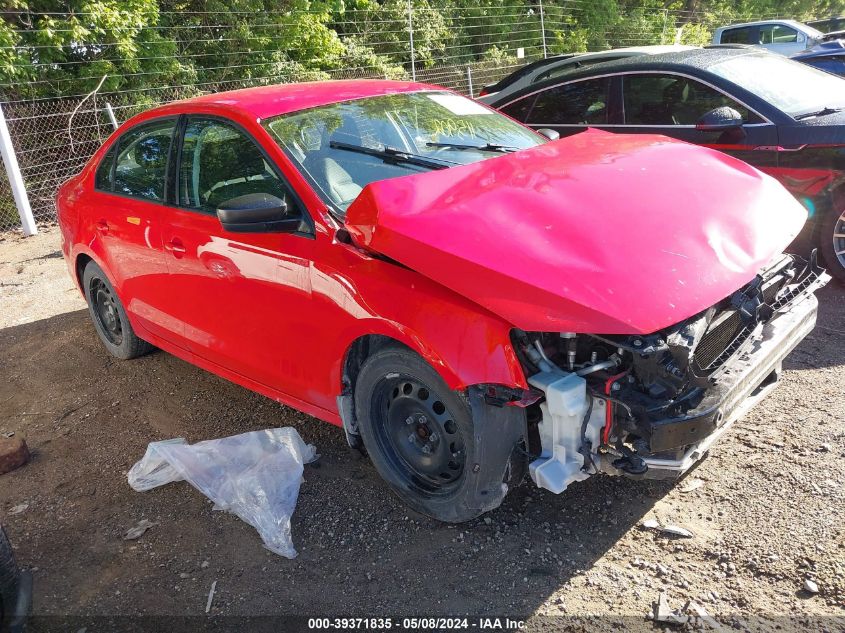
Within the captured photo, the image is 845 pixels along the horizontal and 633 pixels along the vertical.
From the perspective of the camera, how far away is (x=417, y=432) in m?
3.11

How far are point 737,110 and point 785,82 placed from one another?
0.64 metres

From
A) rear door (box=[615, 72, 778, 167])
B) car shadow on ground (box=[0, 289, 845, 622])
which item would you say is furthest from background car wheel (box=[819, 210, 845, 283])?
car shadow on ground (box=[0, 289, 845, 622])

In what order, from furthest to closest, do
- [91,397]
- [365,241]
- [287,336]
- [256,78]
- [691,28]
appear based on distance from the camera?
[691,28] < [256,78] < [91,397] < [287,336] < [365,241]

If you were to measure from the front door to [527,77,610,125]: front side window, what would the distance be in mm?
3711

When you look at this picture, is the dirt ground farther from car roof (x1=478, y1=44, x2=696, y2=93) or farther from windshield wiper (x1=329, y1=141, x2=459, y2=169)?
car roof (x1=478, y1=44, x2=696, y2=93)

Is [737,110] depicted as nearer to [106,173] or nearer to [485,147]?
A: [485,147]

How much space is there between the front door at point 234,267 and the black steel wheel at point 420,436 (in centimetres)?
47

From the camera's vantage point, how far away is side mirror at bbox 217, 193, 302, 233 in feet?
10.2

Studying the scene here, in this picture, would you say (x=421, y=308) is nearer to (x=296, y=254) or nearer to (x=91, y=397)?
(x=296, y=254)

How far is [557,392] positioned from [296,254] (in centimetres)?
139

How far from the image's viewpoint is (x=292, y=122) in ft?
11.8

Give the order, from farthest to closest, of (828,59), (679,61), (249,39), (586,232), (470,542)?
(249,39) → (828,59) → (679,61) → (470,542) → (586,232)

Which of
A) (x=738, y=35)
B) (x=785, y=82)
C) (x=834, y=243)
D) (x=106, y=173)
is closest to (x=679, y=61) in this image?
(x=785, y=82)

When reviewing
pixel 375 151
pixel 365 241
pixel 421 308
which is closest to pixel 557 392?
pixel 421 308
